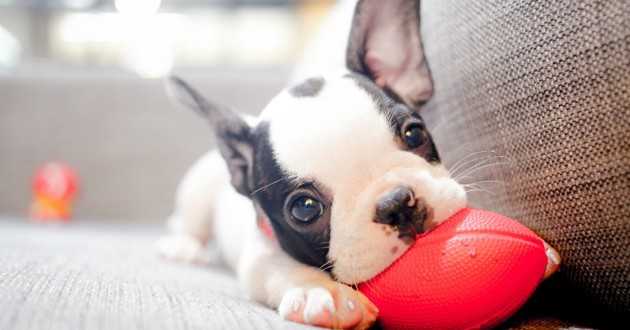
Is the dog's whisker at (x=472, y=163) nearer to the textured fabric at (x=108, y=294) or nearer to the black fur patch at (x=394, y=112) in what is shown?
the black fur patch at (x=394, y=112)

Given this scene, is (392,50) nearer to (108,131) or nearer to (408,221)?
(408,221)

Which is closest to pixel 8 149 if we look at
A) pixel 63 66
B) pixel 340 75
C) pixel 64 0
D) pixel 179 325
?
pixel 63 66

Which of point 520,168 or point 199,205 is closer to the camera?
point 520,168

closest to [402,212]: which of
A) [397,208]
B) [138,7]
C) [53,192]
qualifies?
[397,208]

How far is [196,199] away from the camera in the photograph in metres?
2.01

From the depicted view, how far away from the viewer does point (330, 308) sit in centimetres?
93

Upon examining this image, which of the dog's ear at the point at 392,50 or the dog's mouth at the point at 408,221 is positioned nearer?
the dog's mouth at the point at 408,221

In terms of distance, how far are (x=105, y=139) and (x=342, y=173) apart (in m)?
2.07

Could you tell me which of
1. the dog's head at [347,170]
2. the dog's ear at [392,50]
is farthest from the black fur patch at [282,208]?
the dog's ear at [392,50]

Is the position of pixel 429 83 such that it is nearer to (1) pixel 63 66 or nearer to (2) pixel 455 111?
(2) pixel 455 111

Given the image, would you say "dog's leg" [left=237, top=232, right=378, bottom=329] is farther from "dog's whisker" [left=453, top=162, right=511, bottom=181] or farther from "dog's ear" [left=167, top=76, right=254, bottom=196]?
"dog's whisker" [left=453, top=162, right=511, bottom=181]

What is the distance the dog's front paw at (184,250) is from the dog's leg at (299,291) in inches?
24.7

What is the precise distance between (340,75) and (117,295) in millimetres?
567

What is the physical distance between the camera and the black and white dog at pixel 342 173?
3.19ft
